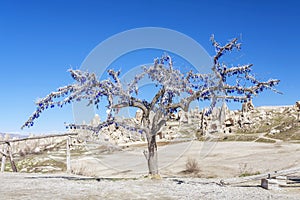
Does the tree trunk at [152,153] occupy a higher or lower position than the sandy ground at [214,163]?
higher

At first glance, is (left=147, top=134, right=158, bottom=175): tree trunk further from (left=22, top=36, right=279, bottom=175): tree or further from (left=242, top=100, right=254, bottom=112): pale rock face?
(left=242, top=100, right=254, bottom=112): pale rock face

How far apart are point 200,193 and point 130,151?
2303cm

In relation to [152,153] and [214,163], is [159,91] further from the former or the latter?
[214,163]

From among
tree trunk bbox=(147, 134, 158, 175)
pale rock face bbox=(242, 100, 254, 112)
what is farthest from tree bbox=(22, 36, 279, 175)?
pale rock face bbox=(242, 100, 254, 112)

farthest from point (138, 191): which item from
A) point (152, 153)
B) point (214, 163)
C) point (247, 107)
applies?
point (247, 107)

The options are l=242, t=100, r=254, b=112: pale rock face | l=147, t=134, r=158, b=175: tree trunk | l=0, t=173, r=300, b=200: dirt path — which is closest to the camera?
l=0, t=173, r=300, b=200: dirt path

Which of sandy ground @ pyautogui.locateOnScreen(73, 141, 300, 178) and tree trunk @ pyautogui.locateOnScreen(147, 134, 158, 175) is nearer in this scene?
tree trunk @ pyautogui.locateOnScreen(147, 134, 158, 175)

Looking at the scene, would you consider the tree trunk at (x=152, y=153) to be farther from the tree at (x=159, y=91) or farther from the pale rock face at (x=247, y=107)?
the pale rock face at (x=247, y=107)

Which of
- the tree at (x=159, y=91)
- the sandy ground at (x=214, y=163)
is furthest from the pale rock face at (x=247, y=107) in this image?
the tree at (x=159, y=91)

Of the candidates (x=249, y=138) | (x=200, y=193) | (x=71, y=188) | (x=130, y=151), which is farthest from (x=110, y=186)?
(x=249, y=138)

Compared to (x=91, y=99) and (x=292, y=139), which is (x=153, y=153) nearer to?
(x=91, y=99)

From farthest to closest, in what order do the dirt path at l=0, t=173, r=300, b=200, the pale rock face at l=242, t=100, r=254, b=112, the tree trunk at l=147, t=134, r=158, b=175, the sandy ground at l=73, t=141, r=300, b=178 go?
1. the pale rock face at l=242, t=100, r=254, b=112
2. the sandy ground at l=73, t=141, r=300, b=178
3. the tree trunk at l=147, t=134, r=158, b=175
4. the dirt path at l=0, t=173, r=300, b=200

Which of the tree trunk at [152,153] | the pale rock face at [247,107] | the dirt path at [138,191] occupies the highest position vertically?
the pale rock face at [247,107]

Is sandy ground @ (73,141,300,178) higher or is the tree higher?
the tree
